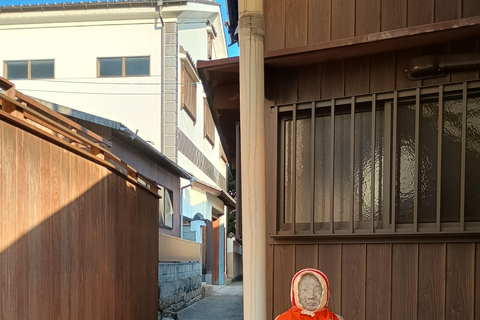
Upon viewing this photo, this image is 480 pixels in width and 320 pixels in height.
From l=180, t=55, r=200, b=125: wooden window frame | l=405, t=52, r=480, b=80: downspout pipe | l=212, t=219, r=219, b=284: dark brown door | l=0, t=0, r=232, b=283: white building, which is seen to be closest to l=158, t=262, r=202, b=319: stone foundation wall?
l=0, t=0, r=232, b=283: white building

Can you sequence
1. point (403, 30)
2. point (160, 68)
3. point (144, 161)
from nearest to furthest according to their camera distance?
1. point (403, 30)
2. point (144, 161)
3. point (160, 68)

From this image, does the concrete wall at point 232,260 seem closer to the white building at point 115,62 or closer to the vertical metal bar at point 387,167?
the white building at point 115,62

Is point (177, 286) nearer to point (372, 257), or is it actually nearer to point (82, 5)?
point (372, 257)

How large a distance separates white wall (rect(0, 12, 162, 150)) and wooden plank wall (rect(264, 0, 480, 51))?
39.4ft

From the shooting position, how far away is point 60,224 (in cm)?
470

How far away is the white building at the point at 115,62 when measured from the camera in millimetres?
16250

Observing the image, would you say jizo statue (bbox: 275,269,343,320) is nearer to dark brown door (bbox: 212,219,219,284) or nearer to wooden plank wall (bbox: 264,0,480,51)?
wooden plank wall (bbox: 264,0,480,51)

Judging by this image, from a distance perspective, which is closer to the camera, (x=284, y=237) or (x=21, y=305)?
(x=21, y=305)

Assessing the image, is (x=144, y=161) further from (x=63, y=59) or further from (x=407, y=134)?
(x=407, y=134)

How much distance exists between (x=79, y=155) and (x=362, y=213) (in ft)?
9.44

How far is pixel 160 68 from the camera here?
53.8ft

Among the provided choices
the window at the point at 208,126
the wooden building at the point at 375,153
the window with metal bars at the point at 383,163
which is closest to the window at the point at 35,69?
the window at the point at 208,126

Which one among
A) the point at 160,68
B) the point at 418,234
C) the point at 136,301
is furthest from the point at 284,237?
the point at 160,68

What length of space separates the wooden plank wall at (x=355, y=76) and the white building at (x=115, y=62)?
38.0 ft
